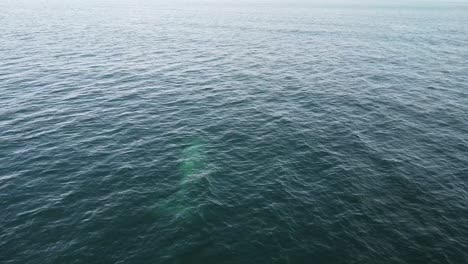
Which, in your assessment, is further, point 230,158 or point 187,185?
point 230,158

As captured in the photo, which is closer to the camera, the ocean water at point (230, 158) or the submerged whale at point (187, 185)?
the ocean water at point (230, 158)

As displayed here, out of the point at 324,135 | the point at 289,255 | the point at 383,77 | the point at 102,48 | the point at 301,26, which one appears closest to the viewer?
the point at 289,255

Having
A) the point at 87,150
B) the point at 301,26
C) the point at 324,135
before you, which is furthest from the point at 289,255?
the point at 301,26

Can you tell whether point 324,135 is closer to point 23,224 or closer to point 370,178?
point 370,178

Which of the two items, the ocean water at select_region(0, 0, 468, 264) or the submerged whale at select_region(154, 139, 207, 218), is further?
the submerged whale at select_region(154, 139, 207, 218)
